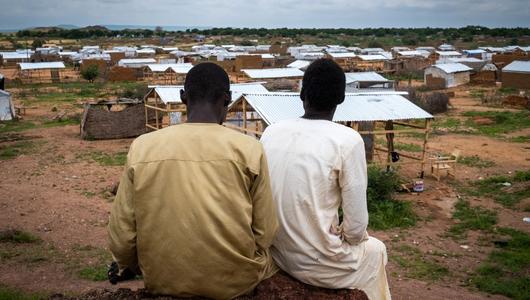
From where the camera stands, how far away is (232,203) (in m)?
2.23

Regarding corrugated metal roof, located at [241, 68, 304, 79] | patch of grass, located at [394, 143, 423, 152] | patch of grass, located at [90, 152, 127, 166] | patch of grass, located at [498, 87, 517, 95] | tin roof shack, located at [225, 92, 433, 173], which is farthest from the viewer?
corrugated metal roof, located at [241, 68, 304, 79]

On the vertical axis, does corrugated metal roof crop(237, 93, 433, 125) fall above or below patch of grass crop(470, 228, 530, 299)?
above

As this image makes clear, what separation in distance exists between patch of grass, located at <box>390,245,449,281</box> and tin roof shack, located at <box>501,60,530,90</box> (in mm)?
25064

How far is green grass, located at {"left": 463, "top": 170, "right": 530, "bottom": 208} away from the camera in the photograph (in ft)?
33.5

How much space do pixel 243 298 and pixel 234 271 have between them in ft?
0.68

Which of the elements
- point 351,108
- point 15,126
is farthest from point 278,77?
point 351,108

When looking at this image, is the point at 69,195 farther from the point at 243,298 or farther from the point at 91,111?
the point at 243,298

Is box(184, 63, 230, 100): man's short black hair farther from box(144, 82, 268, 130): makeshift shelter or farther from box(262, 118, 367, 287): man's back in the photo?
box(144, 82, 268, 130): makeshift shelter

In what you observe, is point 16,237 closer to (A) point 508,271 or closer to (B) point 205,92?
(B) point 205,92

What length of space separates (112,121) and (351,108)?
355 inches

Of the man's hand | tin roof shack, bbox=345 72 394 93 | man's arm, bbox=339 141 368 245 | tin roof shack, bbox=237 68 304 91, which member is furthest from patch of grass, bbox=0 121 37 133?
man's arm, bbox=339 141 368 245

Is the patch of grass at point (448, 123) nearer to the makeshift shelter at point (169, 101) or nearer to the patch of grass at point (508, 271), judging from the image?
the makeshift shelter at point (169, 101)

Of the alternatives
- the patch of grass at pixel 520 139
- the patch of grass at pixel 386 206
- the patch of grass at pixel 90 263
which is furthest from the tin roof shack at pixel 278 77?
the patch of grass at pixel 90 263

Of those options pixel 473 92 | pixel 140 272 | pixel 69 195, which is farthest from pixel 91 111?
pixel 473 92
